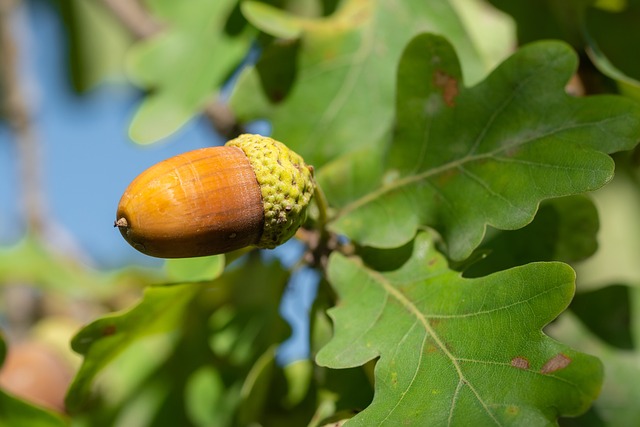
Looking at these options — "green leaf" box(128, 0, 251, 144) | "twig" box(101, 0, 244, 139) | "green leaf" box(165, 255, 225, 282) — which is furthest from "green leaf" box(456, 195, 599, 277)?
"twig" box(101, 0, 244, 139)

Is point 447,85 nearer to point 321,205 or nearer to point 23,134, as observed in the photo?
point 321,205

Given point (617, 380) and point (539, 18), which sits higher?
point (539, 18)

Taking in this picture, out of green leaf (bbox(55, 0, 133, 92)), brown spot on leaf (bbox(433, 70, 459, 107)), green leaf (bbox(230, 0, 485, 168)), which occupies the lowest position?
green leaf (bbox(55, 0, 133, 92))

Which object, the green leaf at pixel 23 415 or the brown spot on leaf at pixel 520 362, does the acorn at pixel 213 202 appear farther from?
the green leaf at pixel 23 415

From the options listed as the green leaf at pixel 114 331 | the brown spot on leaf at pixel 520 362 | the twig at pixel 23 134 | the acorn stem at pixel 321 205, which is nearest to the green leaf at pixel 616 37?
the acorn stem at pixel 321 205

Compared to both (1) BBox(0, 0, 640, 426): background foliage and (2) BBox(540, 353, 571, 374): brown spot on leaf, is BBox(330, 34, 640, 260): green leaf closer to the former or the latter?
(1) BBox(0, 0, 640, 426): background foliage

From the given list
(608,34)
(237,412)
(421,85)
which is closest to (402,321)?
(421,85)

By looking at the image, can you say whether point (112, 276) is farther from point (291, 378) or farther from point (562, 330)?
point (562, 330)

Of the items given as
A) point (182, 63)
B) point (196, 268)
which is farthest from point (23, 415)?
point (182, 63)
